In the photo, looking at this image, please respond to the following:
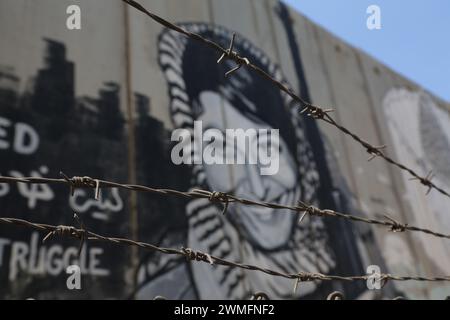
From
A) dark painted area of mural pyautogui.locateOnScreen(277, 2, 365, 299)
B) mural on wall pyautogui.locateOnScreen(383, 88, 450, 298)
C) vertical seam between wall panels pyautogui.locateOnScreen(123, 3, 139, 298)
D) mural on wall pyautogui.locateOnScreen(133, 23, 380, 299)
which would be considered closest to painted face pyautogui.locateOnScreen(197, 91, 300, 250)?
mural on wall pyautogui.locateOnScreen(133, 23, 380, 299)

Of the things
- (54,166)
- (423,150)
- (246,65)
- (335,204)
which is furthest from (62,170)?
(423,150)

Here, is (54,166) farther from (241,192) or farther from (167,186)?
(241,192)

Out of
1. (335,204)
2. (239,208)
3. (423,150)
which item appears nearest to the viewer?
(239,208)

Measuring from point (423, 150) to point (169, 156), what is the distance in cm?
552

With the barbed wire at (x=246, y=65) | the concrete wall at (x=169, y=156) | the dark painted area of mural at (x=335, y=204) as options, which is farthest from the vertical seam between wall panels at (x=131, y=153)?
the dark painted area of mural at (x=335, y=204)

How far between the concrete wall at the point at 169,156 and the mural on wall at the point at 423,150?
8 centimetres

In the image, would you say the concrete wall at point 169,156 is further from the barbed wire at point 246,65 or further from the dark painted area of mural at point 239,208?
the barbed wire at point 246,65

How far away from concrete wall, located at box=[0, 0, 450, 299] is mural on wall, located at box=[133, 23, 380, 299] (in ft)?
0.05

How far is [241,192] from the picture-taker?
4.01 metres

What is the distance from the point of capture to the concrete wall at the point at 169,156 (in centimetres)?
274

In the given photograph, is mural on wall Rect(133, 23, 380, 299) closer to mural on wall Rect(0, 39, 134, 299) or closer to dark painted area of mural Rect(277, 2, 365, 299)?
dark painted area of mural Rect(277, 2, 365, 299)

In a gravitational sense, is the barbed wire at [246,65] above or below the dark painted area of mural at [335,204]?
below

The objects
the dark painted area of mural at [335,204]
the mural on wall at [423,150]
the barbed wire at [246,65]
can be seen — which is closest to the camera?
the barbed wire at [246,65]

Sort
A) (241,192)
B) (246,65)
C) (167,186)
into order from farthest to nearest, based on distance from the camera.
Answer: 1. (241,192)
2. (167,186)
3. (246,65)
